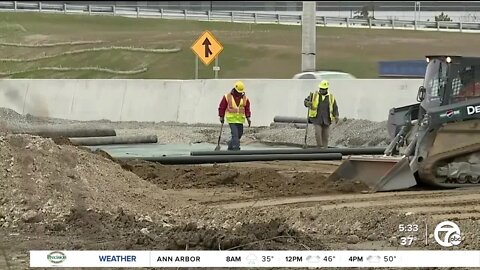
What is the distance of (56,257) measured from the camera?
7.28 m

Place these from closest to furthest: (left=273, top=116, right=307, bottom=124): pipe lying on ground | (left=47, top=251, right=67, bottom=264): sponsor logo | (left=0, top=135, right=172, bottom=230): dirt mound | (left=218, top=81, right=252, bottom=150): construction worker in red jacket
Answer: (left=47, top=251, right=67, bottom=264): sponsor logo
(left=0, top=135, right=172, bottom=230): dirt mound
(left=218, top=81, right=252, bottom=150): construction worker in red jacket
(left=273, top=116, right=307, bottom=124): pipe lying on ground

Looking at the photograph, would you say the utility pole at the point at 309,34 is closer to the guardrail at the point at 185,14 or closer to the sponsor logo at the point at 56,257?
the sponsor logo at the point at 56,257

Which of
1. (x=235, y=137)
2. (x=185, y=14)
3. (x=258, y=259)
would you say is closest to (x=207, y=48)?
(x=235, y=137)

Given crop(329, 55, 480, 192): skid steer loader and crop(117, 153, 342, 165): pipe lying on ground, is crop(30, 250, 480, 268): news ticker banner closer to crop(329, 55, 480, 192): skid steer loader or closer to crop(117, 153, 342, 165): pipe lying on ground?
crop(329, 55, 480, 192): skid steer loader

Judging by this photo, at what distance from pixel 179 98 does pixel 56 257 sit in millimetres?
19239

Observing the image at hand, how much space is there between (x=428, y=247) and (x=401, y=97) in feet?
46.4

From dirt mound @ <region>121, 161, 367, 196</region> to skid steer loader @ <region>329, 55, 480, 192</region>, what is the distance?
41cm

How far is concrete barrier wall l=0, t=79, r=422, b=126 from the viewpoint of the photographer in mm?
22719

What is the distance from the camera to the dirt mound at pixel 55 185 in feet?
32.2

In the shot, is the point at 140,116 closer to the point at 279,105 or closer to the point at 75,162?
the point at 279,105

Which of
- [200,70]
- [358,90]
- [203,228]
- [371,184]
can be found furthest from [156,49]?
[203,228]

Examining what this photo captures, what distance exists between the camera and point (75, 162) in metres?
11.5

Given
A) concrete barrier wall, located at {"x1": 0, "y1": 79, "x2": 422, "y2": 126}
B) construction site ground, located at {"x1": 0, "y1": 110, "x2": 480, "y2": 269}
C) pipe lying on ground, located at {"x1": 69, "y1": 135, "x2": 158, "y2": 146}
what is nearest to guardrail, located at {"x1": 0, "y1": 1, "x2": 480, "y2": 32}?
concrete barrier wall, located at {"x1": 0, "y1": 79, "x2": 422, "y2": 126}

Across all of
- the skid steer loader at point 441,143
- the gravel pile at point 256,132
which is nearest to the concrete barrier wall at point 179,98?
the gravel pile at point 256,132
